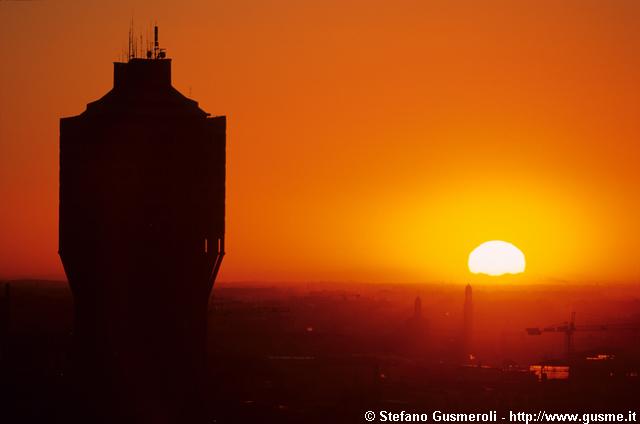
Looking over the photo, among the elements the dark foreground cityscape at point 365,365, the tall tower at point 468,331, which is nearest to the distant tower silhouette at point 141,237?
the dark foreground cityscape at point 365,365

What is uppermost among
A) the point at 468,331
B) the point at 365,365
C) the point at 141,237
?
the point at 468,331

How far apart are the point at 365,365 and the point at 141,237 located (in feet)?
137

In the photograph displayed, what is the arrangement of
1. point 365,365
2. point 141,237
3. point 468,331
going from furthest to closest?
point 468,331, point 365,365, point 141,237

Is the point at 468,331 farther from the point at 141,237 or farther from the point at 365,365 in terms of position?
the point at 141,237

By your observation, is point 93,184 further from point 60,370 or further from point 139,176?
point 60,370

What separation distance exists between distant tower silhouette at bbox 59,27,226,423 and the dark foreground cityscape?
10.4 ft

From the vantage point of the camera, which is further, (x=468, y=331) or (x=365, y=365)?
(x=468, y=331)

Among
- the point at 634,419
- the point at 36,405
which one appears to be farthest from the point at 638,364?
the point at 36,405

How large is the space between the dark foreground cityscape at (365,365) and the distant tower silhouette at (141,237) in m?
3.17

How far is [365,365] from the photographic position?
8825 cm

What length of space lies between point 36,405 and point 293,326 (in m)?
104

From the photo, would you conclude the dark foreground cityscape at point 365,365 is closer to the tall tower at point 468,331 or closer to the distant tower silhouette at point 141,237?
the tall tower at point 468,331

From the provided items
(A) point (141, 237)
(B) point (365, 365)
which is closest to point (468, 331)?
(B) point (365, 365)

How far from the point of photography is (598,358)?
358 feet
